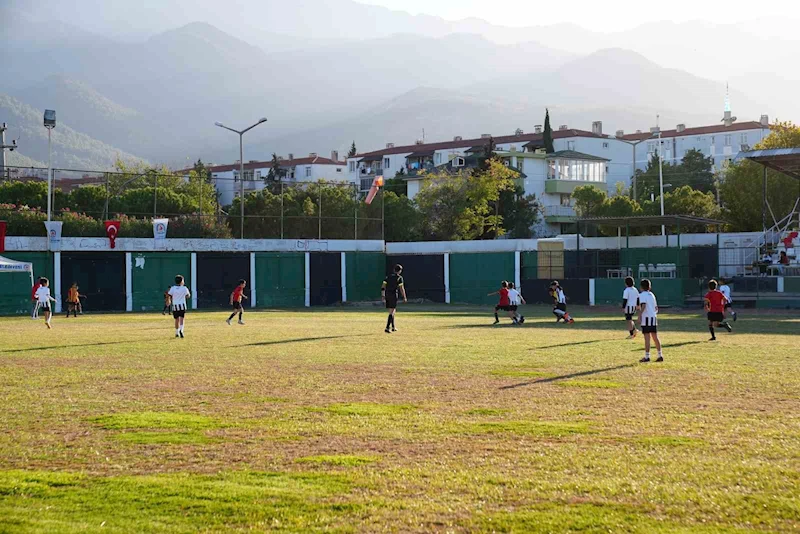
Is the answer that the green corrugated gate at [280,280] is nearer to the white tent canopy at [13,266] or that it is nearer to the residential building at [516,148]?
the white tent canopy at [13,266]

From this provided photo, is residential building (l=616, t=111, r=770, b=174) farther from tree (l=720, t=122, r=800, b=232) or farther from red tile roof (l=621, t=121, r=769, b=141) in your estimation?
tree (l=720, t=122, r=800, b=232)

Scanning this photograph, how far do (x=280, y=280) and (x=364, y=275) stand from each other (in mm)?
5724

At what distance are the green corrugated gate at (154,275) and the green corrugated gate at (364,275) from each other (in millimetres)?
9937

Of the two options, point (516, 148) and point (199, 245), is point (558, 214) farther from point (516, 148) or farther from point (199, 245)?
point (199, 245)

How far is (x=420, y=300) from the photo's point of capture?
59562mm

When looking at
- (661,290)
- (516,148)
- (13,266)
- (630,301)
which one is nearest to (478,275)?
(661,290)

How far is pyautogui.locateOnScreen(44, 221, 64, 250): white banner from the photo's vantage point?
50031 millimetres

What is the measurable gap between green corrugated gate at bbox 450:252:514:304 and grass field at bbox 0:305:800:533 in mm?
34938

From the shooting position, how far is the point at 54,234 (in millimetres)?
50250

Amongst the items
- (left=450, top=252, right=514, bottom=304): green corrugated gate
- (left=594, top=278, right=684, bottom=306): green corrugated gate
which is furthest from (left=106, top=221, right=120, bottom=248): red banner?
(left=594, top=278, right=684, bottom=306): green corrugated gate

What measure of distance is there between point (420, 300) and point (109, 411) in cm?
4648

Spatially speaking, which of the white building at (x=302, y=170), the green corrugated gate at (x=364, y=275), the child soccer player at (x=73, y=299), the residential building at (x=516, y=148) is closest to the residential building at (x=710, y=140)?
the residential building at (x=516, y=148)

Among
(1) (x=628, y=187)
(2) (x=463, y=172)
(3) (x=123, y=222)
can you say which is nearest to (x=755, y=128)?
(1) (x=628, y=187)

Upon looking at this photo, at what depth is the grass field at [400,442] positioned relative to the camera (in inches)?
316
